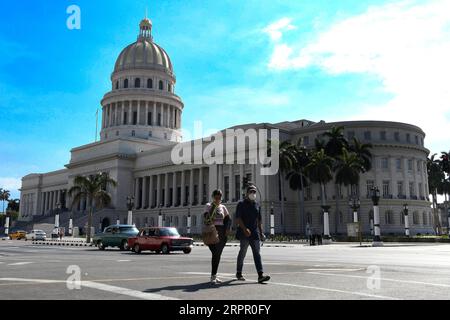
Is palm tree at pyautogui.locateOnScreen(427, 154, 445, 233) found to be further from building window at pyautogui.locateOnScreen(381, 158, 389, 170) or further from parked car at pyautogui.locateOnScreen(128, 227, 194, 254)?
parked car at pyautogui.locateOnScreen(128, 227, 194, 254)

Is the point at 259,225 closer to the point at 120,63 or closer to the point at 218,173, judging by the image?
the point at 218,173

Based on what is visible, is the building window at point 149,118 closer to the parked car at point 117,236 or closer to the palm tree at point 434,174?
the palm tree at point 434,174

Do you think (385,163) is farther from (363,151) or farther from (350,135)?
(363,151)

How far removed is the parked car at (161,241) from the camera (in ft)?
82.3

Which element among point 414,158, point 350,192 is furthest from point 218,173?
point 414,158

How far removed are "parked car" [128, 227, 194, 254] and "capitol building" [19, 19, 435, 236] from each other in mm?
40811

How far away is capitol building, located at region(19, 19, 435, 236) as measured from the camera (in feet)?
227

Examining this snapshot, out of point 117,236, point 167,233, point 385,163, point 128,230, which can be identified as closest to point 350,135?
point 385,163

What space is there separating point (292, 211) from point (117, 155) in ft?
127

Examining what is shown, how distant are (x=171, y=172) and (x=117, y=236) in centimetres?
5657

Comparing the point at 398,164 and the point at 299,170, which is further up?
the point at 398,164

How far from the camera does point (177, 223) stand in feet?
274

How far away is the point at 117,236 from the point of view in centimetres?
Result: 3020
